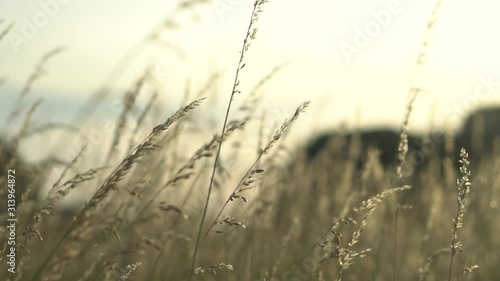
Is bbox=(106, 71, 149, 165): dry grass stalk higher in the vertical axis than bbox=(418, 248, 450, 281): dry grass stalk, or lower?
higher

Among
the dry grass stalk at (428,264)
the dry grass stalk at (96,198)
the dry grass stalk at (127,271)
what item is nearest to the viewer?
the dry grass stalk at (96,198)

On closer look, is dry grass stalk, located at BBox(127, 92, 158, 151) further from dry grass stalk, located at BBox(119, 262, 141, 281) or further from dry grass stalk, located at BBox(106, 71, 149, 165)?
dry grass stalk, located at BBox(119, 262, 141, 281)

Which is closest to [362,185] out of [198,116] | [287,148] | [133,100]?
[287,148]

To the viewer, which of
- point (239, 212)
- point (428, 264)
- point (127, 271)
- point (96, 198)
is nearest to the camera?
point (96, 198)

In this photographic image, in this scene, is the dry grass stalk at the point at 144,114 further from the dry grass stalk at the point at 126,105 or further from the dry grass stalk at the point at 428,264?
the dry grass stalk at the point at 428,264

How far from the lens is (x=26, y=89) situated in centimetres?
329

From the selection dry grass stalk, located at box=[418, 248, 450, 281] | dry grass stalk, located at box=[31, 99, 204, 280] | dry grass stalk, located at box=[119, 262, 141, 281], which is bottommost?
dry grass stalk, located at box=[418, 248, 450, 281]

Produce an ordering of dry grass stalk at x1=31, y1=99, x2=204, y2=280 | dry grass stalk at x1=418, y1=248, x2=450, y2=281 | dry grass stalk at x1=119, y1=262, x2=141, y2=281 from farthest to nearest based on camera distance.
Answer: dry grass stalk at x1=418, y1=248, x2=450, y2=281 < dry grass stalk at x1=119, y1=262, x2=141, y2=281 < dry grass stalk at x1=31, y1=99, x2=204, y2=280

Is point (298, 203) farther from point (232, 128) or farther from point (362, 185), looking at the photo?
point (232, 128)

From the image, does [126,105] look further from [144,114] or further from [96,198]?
[96,198]

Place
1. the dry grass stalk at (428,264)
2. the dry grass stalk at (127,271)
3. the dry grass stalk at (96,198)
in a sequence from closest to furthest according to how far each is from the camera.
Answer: the dry grass stalk at (96,198) < the dry grass stalk at (127,271) < the dry grass stalk at (428,264)

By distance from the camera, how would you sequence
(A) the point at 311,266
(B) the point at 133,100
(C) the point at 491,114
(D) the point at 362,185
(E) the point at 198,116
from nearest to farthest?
(B) the point at 133,100, (D) the point at 362,185, (A) the point at 311,266, (E) the point at 198,116, (C) the point at 491,114

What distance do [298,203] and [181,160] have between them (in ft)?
5.19

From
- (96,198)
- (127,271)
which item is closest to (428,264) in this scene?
(127,271)
